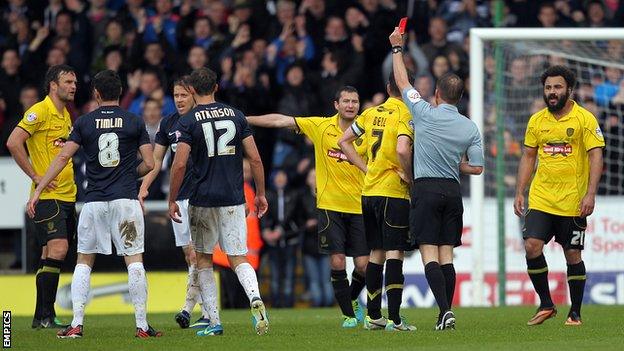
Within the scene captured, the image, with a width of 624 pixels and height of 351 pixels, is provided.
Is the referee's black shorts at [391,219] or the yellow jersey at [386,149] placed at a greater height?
the yellow jersey at [386,149]

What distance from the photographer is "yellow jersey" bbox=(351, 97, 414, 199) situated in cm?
1266

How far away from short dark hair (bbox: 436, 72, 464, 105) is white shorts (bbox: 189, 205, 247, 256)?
205cm

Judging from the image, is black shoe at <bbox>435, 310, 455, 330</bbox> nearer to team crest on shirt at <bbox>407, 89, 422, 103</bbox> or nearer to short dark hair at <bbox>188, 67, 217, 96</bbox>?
team crest on shirt at <bbox>407, 89, 422, 103</bbox>

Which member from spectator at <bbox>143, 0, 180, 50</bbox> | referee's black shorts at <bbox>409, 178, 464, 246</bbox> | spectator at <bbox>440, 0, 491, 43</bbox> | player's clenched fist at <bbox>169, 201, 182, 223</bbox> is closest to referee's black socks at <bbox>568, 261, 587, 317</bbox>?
referee's black shorts at <bbox>409, 178, 464, 246</bbox>

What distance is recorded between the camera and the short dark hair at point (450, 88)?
12.3m

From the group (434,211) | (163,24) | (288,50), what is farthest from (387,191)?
(163,24)

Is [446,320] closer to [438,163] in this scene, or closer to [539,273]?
[438,163]

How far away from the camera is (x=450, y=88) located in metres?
12.3

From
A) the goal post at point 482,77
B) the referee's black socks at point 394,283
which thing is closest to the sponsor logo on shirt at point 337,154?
the referee's black socks at point 394,283

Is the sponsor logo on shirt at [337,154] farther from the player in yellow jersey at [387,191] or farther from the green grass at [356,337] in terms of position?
the green grass at [356,337]

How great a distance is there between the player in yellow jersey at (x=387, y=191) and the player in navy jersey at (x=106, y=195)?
2048mm

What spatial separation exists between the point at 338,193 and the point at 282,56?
8.44 metres

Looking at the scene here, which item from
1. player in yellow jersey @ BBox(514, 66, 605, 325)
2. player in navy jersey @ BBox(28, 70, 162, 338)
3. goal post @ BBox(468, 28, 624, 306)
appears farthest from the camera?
goal post @ BBox(468, 28, 624, 306)

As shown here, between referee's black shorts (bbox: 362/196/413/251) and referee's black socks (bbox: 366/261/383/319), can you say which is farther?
referee's black socks (bbox: 366/261/383/319)
